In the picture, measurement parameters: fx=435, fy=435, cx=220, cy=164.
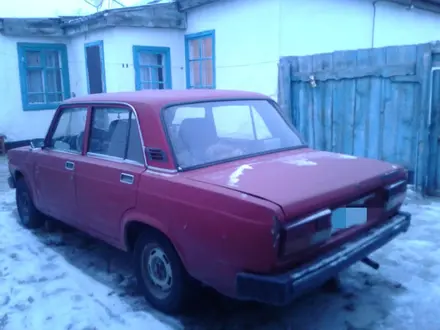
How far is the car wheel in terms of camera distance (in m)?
5.37

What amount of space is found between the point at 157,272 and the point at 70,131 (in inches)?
77.7

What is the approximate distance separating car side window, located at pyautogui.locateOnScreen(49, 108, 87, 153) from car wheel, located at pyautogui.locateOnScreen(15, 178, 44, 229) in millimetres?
972

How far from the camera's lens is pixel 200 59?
10109mm

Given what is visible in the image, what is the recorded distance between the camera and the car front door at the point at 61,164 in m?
4.27

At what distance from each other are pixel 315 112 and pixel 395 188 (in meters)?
3.84

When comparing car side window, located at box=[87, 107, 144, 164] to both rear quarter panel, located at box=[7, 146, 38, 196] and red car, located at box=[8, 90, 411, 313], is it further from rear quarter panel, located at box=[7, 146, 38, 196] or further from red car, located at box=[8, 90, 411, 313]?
rear quarter panel, located at box=[7, 146, 38, 196]

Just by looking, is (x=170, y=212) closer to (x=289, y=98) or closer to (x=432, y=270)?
(x=432, y=270)

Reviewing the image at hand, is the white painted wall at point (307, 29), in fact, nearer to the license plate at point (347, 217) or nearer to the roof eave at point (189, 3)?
the roof eave at point (189, 3)

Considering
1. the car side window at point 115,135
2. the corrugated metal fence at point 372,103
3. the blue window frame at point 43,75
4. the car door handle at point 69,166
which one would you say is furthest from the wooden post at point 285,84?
the blue window frame at point 43,75

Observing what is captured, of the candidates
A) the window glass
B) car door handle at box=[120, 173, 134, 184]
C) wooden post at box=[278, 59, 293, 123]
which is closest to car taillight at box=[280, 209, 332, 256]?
the window glass

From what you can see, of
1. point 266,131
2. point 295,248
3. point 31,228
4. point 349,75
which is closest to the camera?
point 295,248

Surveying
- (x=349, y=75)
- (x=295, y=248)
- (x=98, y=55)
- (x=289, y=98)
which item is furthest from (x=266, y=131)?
(x=98, y=55)

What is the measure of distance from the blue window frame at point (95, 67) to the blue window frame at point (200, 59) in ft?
6.51

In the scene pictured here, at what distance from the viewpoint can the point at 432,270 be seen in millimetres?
4012
